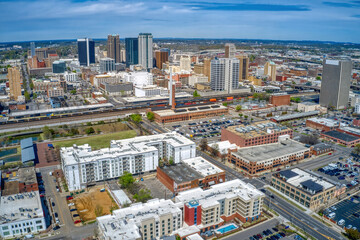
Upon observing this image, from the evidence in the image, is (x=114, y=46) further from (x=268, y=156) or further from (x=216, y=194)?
(x=216, y=194)

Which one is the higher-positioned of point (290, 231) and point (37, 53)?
point (37, 53)

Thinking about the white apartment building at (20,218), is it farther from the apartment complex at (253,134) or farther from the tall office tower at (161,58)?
the tall office tower at (161,58)

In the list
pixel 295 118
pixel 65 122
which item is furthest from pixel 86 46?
pixel 295 118

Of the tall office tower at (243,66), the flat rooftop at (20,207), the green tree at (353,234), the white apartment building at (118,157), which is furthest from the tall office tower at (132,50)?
the green tree at (353,234)

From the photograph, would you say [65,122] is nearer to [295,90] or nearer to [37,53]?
[295,90]

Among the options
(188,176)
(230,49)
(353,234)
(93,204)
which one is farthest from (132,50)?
(353,234)
